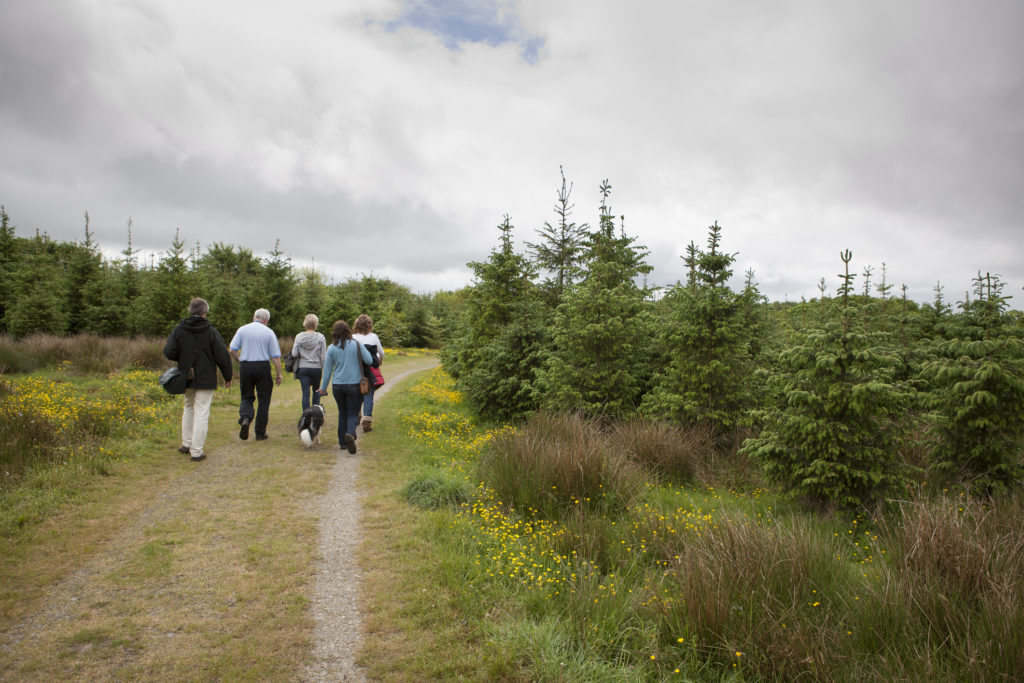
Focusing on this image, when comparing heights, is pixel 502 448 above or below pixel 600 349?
below

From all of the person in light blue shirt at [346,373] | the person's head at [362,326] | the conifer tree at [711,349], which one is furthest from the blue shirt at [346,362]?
the conifer tree at [711,349]

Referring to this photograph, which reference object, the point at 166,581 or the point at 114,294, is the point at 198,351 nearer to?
the point at 166,581

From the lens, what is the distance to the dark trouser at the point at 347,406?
8633mm

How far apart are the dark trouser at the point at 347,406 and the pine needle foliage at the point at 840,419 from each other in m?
6.74

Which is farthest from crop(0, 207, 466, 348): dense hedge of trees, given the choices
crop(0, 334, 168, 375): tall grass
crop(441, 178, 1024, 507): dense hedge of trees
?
crop(441, 178, 1024, 507): dense hedge of trees

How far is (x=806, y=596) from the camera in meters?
3.82

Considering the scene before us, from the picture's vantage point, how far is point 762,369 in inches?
271

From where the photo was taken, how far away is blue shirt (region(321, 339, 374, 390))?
8.60m

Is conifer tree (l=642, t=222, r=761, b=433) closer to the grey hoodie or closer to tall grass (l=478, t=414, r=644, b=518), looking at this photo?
tall grass (l=478, t=414, r=644, b=518)

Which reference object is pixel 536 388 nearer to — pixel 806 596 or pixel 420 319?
Answer: pixel 806 596

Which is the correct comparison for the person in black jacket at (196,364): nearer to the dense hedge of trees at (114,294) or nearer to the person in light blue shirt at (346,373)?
the person in light blue shirt at (346,373)

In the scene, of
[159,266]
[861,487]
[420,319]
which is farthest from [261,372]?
[420,319]

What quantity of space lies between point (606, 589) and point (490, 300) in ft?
35.2

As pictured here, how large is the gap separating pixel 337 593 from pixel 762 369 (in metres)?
6.15
